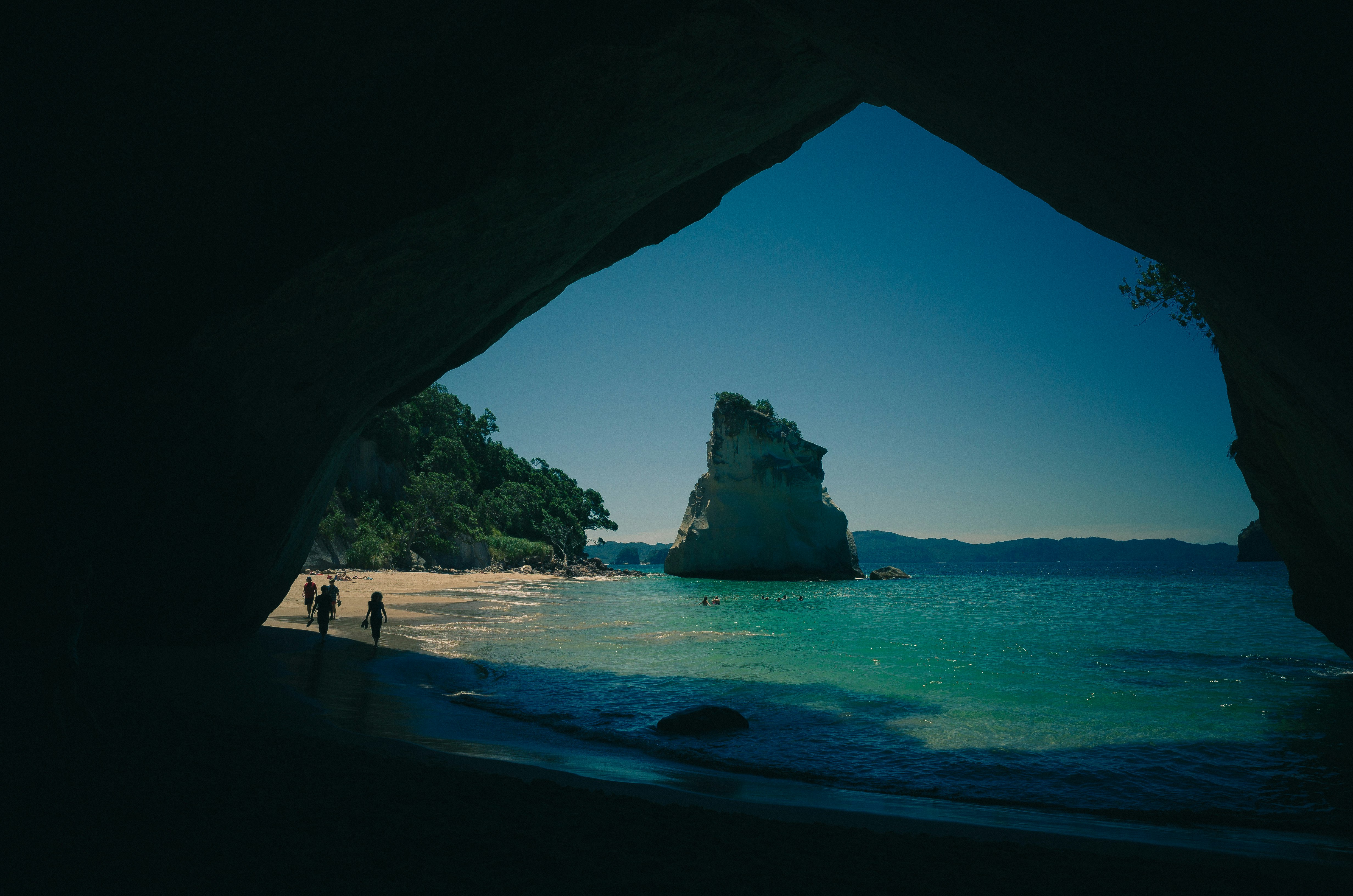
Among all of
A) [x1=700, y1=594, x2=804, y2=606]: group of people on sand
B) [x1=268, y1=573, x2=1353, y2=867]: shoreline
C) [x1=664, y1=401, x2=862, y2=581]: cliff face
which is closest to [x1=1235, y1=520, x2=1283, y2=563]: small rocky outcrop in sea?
[x1=664, y1=401, x2=862, y2=581]: cliff face

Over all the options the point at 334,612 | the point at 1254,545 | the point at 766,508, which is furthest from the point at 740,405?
the point at 1254,545

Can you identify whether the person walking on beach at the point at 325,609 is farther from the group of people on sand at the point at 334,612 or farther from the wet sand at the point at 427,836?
the wet sand at the point at 427,836

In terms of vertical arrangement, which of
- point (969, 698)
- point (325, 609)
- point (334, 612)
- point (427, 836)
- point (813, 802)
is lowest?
point (334, 612)

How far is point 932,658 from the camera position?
1673 centimetres

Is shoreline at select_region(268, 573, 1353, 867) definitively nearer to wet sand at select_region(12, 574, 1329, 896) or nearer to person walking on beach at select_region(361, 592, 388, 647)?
wet sand at select_region(12, 574, 1329, 896)

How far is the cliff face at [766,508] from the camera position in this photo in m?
57.6

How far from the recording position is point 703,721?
8969 mm

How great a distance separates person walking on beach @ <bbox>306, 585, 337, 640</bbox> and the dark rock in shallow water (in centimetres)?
901

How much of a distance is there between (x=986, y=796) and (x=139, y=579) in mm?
12352

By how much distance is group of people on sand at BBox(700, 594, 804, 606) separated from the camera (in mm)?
34781

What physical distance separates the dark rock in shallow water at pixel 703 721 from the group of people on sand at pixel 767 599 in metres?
25.2

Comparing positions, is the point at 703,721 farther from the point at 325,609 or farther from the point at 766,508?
the point at 766,508

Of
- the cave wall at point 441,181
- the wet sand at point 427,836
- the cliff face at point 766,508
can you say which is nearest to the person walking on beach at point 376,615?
the cave wall at point 441,181

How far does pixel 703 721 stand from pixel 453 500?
150 feet
